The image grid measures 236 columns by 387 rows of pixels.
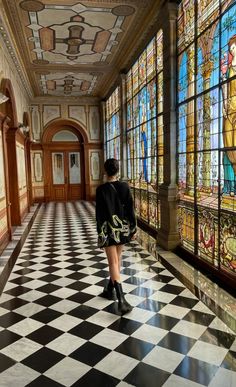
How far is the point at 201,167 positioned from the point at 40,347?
10.5 ft

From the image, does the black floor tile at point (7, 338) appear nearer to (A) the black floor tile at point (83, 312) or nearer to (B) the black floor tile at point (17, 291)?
(A) the black floor tile at point (83, 312)

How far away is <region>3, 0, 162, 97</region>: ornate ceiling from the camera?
20.5ft

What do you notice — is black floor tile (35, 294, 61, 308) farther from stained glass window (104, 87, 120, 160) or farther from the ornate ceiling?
stained glass window (104, 87, 120, 160)

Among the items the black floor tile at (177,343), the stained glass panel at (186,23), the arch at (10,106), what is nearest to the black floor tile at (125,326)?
the black floor tile at (177,343)

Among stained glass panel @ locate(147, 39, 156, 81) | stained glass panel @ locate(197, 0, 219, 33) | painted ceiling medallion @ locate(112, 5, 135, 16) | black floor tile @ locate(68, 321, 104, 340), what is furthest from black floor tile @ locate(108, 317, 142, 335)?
painted ceiling medallion @ locate(112, 5, 135, 16)

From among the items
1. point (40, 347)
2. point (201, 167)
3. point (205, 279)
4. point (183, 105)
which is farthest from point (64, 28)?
point (40, 347)

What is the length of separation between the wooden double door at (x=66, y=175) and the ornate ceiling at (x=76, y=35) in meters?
4.16

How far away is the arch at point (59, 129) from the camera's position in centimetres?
1462

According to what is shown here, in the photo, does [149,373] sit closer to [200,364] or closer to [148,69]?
[200,364]

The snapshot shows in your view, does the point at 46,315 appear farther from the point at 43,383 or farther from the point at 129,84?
the point at 129,84

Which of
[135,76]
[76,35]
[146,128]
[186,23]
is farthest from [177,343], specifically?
[135,76]

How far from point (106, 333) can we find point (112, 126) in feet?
34.2

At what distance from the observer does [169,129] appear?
565 cm

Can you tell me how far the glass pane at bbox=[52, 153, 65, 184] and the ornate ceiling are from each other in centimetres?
409
